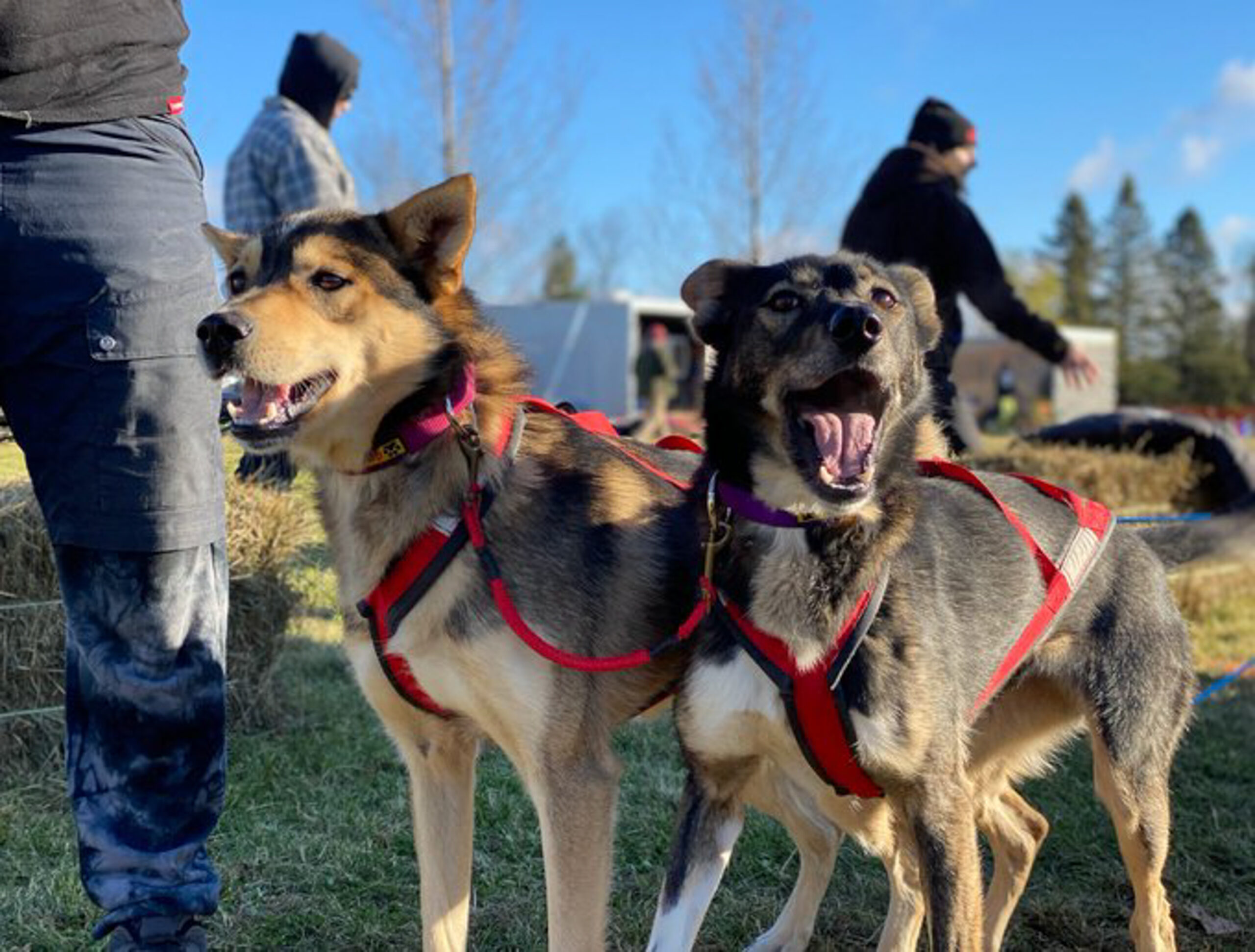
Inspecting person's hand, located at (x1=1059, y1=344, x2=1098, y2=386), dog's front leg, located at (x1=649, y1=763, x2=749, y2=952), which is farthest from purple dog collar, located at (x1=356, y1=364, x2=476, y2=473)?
person's hand, located at (x1=1059, y1=344, x2=1098, y2=386)

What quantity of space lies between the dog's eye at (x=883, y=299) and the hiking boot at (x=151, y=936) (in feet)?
7.09

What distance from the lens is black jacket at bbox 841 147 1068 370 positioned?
5.46 meters

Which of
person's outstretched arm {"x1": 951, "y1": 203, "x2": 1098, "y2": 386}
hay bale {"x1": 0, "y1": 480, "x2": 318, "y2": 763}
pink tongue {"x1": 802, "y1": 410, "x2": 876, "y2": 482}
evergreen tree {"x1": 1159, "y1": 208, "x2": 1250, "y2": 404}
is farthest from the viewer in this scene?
evergreen tree {"x1": 1159, "y1": 208, "x2": 1250, "y2": 404}

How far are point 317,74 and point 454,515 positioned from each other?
14.0 feet

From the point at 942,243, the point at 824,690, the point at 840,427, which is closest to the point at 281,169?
the point at 942,243

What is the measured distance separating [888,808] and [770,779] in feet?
1.19

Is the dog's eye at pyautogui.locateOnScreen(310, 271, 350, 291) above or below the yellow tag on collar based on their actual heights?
above

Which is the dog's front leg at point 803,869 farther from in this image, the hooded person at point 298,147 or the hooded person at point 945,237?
the hooded person at point 298,147

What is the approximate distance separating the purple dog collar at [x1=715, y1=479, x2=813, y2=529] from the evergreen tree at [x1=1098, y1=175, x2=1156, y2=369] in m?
68.3

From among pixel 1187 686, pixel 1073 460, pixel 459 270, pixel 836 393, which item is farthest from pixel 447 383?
pixel 1073 460

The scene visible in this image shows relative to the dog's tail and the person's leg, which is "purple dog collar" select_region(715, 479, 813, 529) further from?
the person's leg

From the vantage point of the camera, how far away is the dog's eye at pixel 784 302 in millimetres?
2682

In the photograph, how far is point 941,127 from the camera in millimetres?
5773

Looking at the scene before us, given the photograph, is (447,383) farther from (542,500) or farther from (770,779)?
(770,779)
